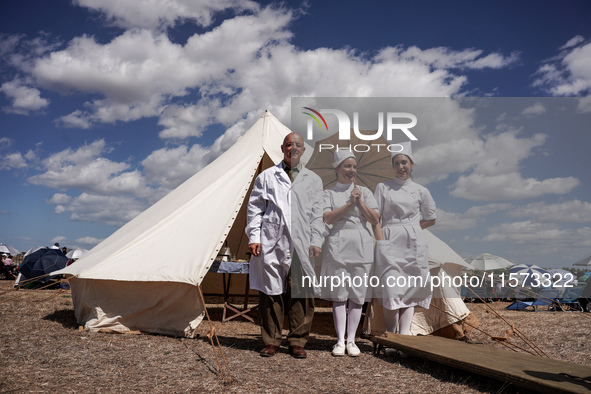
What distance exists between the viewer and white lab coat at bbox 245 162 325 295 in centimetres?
361

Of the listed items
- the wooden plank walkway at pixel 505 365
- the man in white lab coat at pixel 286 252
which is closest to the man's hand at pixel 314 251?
the man in white lab coat at pixel 286 252

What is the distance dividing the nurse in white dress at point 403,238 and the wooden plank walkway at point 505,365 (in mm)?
348

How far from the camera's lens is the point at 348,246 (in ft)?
11.8

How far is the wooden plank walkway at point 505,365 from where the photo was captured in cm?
235

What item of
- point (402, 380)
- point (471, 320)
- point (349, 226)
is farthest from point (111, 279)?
point (471, 320)

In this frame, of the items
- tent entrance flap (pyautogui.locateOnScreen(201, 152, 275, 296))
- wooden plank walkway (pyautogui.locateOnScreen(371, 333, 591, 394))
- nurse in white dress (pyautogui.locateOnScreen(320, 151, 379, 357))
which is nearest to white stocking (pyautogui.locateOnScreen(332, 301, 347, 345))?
nurse in white dress (pyautogui.locateOnScreen(320, 151, 379, 357))

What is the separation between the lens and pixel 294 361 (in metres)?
3.40

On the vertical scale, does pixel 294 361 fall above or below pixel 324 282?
below

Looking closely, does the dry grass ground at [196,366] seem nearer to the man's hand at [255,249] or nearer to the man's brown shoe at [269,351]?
the man's brown shoe at [269,351]

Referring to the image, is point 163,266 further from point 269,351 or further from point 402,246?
point 402,246

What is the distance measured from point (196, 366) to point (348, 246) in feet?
4.59

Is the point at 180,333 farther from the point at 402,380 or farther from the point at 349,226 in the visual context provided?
the point at 402,380

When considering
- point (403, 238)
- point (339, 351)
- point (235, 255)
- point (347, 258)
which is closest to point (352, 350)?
point (339, 351)

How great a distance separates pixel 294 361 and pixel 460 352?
1.17m
